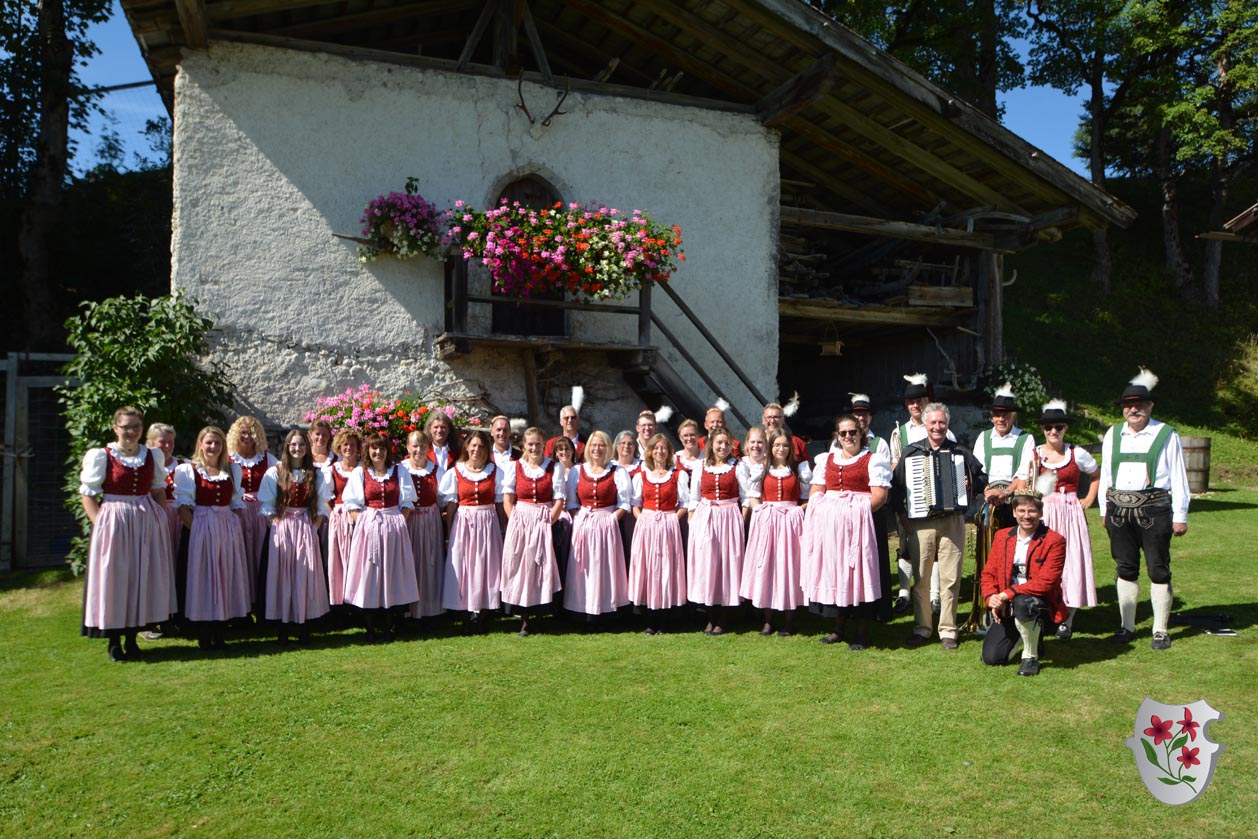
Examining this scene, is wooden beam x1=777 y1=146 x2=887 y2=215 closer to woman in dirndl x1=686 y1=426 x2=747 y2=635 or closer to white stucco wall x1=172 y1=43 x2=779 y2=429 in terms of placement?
white stucco wall x1=172 y1=43 x2=779 y2=429

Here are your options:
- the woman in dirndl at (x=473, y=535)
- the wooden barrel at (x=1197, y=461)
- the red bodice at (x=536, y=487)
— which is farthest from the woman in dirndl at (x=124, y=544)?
the wooden barrel at (x=1197, y=461)

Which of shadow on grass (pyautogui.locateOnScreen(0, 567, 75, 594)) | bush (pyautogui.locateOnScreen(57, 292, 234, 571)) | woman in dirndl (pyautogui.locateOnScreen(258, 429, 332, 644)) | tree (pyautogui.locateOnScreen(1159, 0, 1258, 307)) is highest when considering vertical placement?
tree (pyautogui.locateOnScreen(1159, 0, 1258, 307))

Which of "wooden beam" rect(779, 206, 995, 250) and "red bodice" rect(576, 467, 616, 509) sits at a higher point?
"wooden beam" rect(779, 206, 995, 250)

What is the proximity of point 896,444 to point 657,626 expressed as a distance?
2.39 m

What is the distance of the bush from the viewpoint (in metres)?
7.96

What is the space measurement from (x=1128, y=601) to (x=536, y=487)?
4.19 metres

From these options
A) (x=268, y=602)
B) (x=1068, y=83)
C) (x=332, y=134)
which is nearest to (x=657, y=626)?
(x=268, y=602)

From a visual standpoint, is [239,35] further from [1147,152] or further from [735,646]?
[1147,152]

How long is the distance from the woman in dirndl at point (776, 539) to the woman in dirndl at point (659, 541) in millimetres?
506

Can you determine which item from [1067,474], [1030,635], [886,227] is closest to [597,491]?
[1030,635]

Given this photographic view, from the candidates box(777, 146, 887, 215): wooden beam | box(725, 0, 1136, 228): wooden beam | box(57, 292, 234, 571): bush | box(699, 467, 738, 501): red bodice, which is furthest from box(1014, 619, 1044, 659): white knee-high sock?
box(777, 146, 887, 215): wooden beam

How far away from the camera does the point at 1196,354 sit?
2170 centimetres

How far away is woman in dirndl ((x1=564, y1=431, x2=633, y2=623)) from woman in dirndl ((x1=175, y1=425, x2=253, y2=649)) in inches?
91.8

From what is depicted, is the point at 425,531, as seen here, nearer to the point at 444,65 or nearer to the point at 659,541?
the point at 659,541
